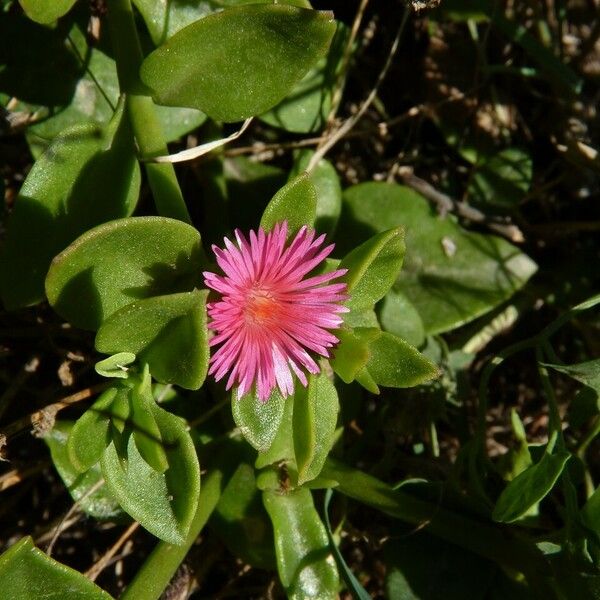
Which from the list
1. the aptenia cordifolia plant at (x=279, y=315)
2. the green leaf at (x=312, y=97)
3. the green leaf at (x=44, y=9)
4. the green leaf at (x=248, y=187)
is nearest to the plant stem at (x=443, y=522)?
the aptenia cordifolia plant at (x=279, y=315)

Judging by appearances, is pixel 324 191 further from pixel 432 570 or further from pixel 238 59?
pixel 432 570

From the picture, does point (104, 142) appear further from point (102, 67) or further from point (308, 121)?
point (308, 121)

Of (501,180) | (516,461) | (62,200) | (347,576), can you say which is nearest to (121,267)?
(62,200)

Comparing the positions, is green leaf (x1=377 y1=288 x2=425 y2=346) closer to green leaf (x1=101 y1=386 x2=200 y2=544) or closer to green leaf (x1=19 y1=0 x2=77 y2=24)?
green leaf (x1=101 y1=386 x2=200 y2=544)

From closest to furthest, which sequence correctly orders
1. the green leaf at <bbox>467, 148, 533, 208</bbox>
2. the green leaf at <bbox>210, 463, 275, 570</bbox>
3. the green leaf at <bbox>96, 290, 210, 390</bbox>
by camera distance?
the green leaf at <bbox>96, 290, 210, 390</bbox> < the green leaf at <bbox>210, 463, 275, 570</bbox> < the green leaf at <bbox>467, 148, 533, 208</bbox>

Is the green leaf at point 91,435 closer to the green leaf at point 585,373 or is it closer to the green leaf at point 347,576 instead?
the green leaf at point 347,576

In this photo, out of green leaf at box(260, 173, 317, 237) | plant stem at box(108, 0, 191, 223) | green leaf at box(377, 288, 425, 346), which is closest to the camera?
green leaf at box(260, 173, 317, 237)

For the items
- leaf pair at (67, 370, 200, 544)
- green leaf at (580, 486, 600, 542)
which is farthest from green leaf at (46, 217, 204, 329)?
green leaf at (580, 486, 600, 542)
